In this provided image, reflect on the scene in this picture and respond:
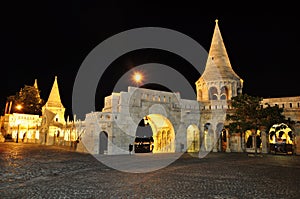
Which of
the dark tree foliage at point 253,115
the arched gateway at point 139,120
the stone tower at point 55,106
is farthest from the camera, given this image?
the stone tower at point 55,106

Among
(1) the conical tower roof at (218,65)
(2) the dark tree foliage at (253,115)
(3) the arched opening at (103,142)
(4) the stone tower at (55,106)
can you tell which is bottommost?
(3) the arched opening at (103,142)

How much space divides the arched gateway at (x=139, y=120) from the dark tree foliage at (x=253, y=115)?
4812 mm

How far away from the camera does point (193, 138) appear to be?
25469 mm

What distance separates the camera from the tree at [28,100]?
5472 cm

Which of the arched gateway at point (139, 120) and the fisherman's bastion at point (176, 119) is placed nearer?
the arched gateway at point (139, 120)

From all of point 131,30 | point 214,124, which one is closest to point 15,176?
point 214,124

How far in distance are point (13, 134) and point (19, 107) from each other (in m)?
7.53

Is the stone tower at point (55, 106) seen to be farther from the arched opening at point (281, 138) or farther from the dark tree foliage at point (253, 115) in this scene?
the arched opening at point (281, 138)

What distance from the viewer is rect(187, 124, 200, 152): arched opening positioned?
24.5 metres

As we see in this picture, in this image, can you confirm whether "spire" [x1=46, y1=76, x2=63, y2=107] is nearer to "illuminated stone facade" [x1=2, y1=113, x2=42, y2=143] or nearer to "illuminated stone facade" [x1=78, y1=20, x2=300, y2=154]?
"illuminated stone facade" [x1=2, y1=113, x2=42, y2=143]

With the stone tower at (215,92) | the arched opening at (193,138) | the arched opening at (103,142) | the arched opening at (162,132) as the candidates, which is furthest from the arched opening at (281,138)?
the arched opening at (103,142)

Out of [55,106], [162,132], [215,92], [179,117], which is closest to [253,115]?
[179,117]

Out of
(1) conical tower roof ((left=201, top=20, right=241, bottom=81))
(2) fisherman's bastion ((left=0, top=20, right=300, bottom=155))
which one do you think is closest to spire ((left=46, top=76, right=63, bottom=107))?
(2) fisherman's bastion ((left=0, top=20, right=300, bottom=155))

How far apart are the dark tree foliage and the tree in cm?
4951
